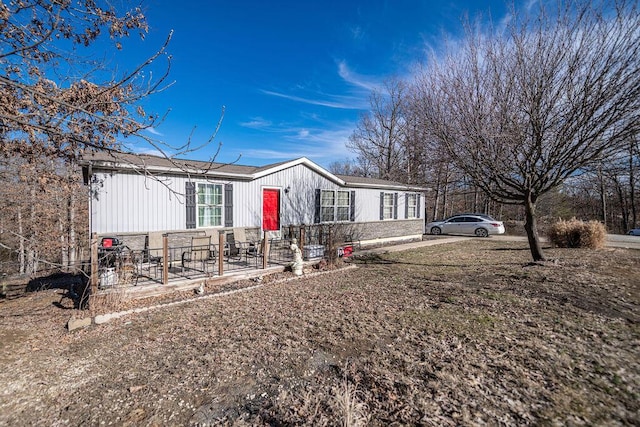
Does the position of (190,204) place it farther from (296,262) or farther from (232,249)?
(296,262)

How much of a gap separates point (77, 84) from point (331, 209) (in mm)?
9466

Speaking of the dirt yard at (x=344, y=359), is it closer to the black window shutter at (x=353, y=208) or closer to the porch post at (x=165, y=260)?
the porch post at (x=165, y=260)

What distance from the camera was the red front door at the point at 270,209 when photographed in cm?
1069

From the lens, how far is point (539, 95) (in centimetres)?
680

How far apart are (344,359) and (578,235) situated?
13127mm

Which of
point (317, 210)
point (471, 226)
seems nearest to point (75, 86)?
point (317, 210)

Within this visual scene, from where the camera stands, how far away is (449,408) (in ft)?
8.73

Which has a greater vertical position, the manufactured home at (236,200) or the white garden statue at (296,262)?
the manufactured home at (236,200)

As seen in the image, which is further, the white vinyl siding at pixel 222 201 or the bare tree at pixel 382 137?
the bare tree at pixel 382 137

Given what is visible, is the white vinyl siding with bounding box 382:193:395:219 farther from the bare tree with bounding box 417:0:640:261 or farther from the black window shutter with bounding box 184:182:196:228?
the black window shutter with bounding box 184:182:196:228

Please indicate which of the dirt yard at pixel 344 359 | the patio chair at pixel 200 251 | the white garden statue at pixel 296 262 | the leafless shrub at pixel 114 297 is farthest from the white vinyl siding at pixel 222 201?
the white garden statue at pixel 296 262

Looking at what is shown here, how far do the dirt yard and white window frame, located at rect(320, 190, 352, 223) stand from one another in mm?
6301

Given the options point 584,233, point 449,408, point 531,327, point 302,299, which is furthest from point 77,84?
point 584,233

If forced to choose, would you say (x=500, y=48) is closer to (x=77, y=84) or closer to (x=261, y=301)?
(x=261, y=301)
